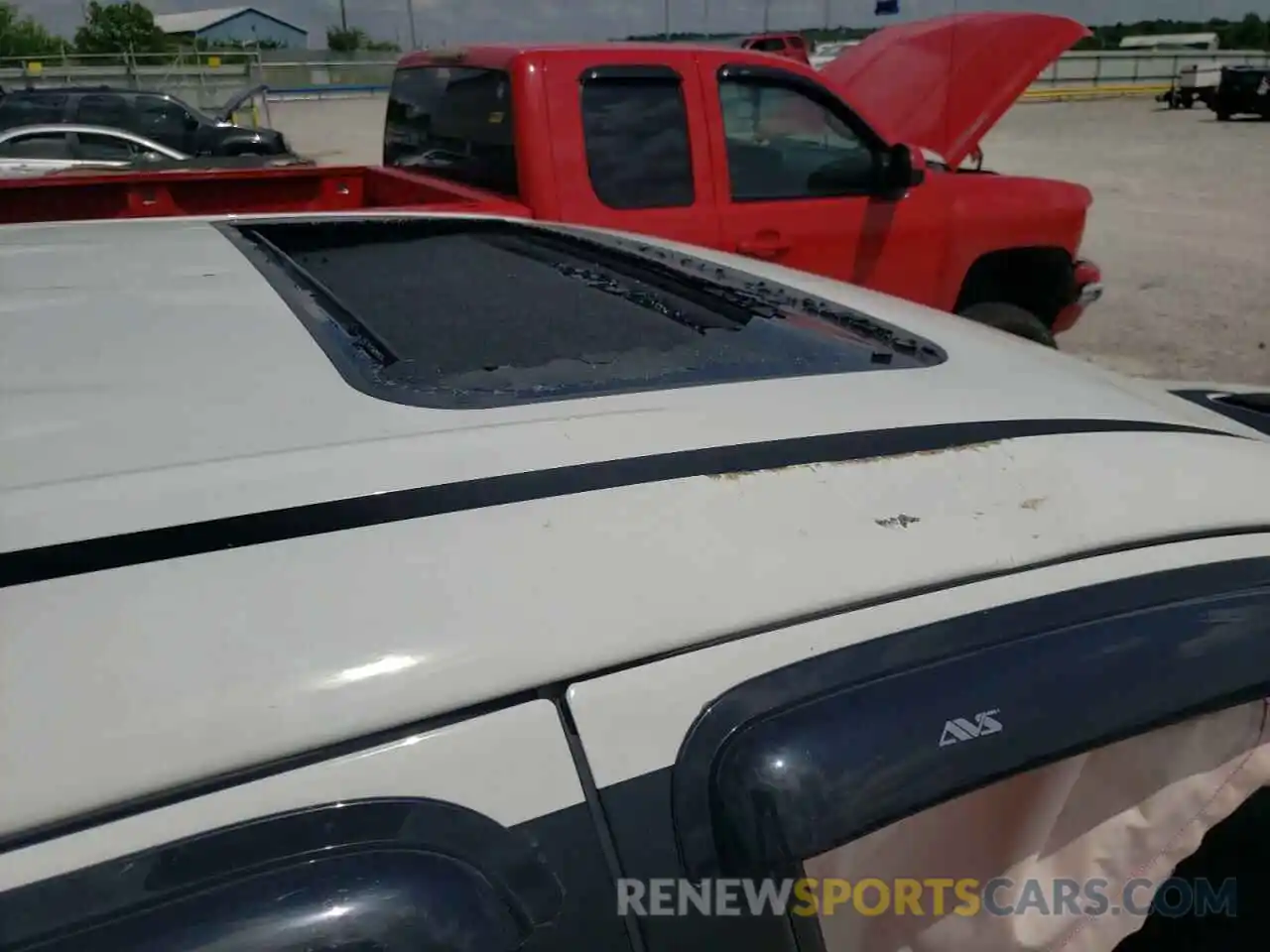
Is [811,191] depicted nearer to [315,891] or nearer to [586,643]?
[586,643]

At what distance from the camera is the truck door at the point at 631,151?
4.48 m

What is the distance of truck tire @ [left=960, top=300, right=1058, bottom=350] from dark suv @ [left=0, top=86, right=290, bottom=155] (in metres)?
10.4

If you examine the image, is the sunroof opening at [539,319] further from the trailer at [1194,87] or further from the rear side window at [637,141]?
the trailer at [1194,87]

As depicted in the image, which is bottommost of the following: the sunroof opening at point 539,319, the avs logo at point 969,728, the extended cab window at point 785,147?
the avs logo at point 969,728

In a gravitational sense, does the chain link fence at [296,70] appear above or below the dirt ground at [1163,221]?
above

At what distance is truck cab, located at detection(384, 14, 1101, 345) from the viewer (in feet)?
14.8

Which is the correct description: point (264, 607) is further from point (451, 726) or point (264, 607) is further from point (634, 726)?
point (634, 726)

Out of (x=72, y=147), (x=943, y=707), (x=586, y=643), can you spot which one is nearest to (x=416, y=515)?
(x=586, y=643)

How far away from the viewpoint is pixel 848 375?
1565mm

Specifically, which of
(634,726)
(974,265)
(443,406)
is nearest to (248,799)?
(634,726)

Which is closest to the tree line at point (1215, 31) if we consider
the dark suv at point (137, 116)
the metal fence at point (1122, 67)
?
the metal fence at point (1122, 67)

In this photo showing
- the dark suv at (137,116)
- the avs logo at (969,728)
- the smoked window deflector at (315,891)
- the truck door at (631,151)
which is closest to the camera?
the smoked window deflector at (315,891)

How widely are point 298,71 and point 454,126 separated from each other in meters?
47.2

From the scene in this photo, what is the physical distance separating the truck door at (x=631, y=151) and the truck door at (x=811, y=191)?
112 millimetres
